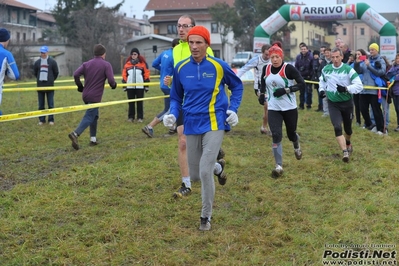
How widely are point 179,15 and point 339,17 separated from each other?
54.5m

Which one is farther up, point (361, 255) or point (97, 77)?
point (97, 77)

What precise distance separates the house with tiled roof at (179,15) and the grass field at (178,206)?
62.9 meters

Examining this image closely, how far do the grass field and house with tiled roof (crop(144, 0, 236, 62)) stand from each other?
6293 centimetres

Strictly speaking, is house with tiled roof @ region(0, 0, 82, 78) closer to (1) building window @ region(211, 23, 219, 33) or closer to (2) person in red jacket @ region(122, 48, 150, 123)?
(1) building window @ region(211, 23, 219, 33)

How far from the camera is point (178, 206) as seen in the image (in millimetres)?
6504

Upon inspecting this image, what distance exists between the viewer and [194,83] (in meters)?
5.59

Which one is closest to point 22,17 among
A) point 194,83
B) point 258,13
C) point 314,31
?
point 258,13

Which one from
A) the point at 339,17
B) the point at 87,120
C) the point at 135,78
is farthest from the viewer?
the point at 339,17

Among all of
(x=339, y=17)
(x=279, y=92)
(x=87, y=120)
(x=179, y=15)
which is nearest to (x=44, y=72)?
(x=87, y=120)

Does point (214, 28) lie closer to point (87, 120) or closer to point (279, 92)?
point (87, 120)

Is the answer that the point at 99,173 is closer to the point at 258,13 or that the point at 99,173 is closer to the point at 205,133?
the point at 205,133

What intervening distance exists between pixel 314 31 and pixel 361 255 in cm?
8337

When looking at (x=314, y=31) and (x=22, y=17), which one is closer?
(x=22, y=17)

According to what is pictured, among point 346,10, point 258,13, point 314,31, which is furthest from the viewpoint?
point 314,31
